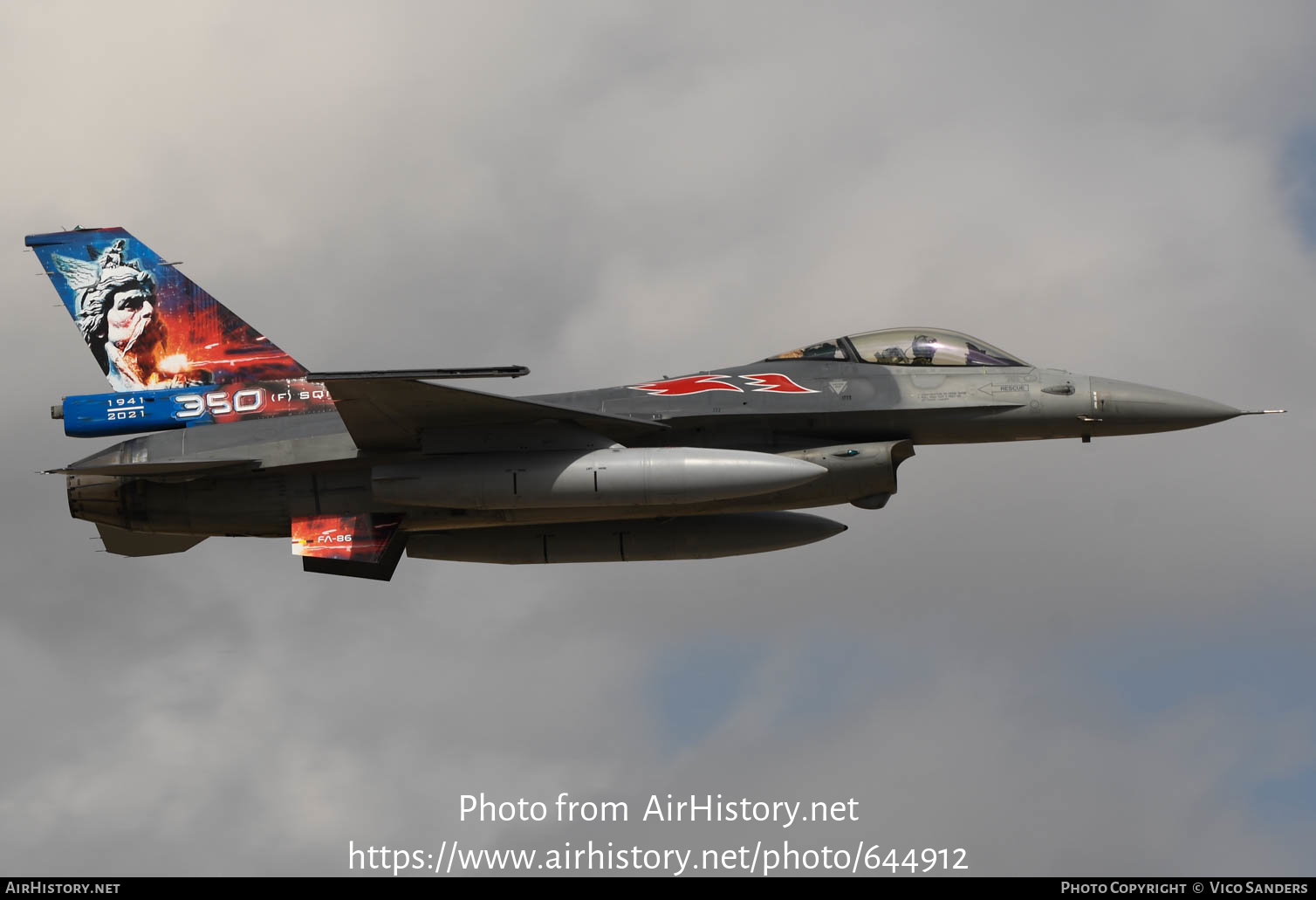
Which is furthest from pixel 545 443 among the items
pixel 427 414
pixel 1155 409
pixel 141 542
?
pixel 1155 409

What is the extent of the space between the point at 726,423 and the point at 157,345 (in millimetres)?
8771

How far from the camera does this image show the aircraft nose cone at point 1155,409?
22312mm

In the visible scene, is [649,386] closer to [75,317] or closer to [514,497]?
[514,497]

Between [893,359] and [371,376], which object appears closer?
[371,376]

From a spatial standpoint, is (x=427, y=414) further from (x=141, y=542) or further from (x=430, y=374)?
(x=141, y=542)

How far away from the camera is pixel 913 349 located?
75.9 ft

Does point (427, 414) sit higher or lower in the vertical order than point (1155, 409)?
higher

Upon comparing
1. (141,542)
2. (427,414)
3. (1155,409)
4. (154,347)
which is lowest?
(141,542)

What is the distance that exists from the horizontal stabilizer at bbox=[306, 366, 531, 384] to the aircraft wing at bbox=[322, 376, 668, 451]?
0.09m

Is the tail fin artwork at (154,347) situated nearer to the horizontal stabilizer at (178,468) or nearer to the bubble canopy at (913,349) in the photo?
the horizontal stabilizer at (178,468)

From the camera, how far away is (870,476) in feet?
73.3

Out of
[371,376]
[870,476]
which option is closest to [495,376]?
[371,376]

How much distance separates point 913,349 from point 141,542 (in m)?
11.6

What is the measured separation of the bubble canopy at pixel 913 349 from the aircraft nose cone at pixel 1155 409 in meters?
1.22
